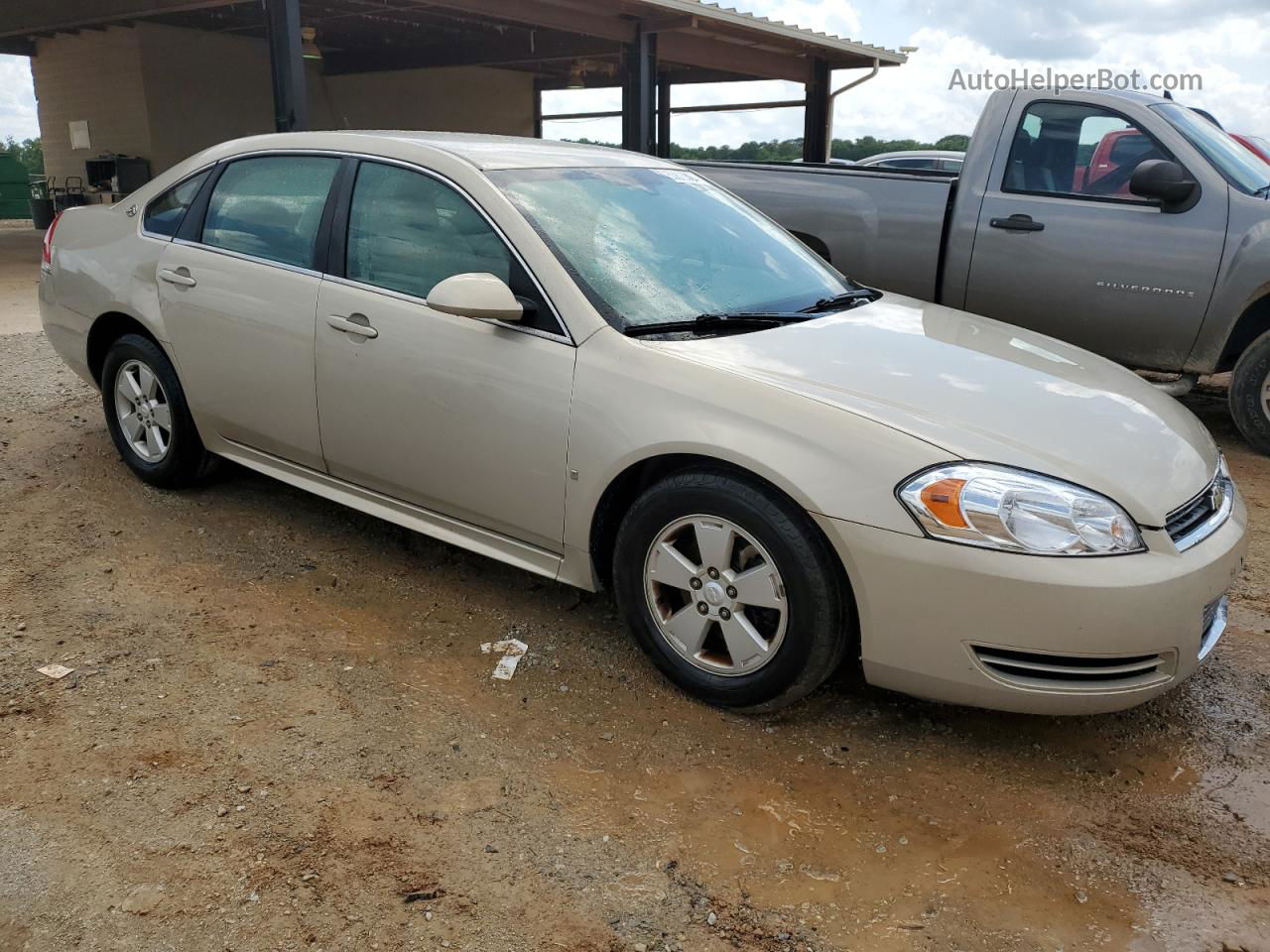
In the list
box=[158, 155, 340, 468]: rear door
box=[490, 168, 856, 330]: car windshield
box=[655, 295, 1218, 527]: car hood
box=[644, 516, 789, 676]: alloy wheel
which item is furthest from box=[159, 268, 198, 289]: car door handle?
box=[644, 516, 789, 676]: alloy wheel

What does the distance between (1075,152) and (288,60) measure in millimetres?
7480

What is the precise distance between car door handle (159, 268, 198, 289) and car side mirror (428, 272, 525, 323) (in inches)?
65.5

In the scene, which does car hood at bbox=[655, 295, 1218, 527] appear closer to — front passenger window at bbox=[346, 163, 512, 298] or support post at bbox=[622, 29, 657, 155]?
front passenger window at bbox=[346, 163, 512, 298]

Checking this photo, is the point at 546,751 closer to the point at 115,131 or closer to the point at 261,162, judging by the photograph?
the point at 261,162

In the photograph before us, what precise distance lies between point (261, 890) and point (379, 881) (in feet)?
0.86

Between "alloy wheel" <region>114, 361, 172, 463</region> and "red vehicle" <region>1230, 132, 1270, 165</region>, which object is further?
"red vehicle" <region>1230, 132, 1270, 165</region>

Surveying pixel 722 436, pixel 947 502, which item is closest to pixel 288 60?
pixel 722 436

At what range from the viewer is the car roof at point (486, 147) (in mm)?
3928

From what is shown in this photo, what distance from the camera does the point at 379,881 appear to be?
8.34 ft

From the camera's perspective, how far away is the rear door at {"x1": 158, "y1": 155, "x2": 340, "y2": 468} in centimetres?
415

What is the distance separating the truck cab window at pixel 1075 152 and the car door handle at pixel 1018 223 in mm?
213

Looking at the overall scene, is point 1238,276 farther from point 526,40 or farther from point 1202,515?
point 526,40

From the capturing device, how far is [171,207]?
4.84 m

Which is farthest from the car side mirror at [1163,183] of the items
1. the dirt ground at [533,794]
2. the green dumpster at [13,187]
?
the green dumpster at [13,187]
